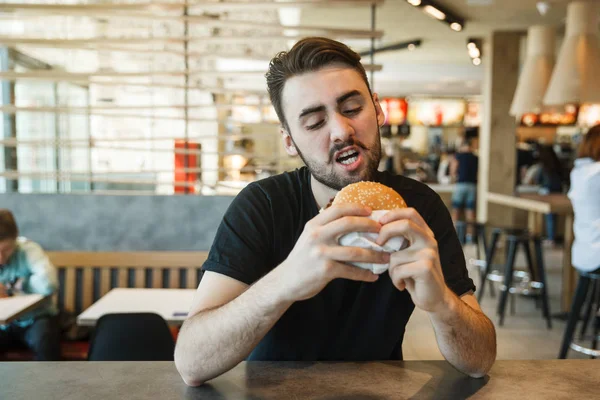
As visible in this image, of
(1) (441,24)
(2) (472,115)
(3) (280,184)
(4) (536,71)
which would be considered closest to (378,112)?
(3) (280,184)

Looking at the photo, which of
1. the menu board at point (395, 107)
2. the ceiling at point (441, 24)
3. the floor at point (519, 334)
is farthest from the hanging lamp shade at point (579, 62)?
the menu board at point (395, 107)

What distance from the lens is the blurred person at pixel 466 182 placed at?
33.8 ft

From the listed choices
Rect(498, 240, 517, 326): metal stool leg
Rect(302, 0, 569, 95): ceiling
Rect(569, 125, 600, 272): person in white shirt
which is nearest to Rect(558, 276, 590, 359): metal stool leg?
Rect(569, 125, 600, 272): person in white shirt

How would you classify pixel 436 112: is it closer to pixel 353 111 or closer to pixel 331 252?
pixel 353 111

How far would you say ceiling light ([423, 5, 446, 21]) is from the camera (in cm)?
700

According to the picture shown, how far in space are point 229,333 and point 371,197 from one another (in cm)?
42

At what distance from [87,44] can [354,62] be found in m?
2.97

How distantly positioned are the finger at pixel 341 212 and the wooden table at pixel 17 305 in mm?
2475

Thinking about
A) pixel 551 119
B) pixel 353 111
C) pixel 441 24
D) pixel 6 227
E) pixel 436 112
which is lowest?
pixel 6 227

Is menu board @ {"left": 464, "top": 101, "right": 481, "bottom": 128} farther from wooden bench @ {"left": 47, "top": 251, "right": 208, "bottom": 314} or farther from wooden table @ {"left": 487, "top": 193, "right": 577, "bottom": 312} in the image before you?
wooden bench @ {"left": 47, "top": 251, "right": 208, "bottom": 314}

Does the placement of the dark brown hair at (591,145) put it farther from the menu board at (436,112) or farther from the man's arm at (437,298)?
the menu board at (436,112)

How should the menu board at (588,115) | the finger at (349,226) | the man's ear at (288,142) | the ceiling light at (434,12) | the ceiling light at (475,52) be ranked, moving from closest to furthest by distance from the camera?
1. the finger at (349,226)
2. the man's ear at (288,142)
3. the ceiling light at (434,12)
4. the ceiling light at (475,52)
5. the menu board at (588,115)

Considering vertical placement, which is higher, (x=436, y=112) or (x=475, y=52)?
(x=475, y=52)

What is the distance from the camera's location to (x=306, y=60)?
150cm
